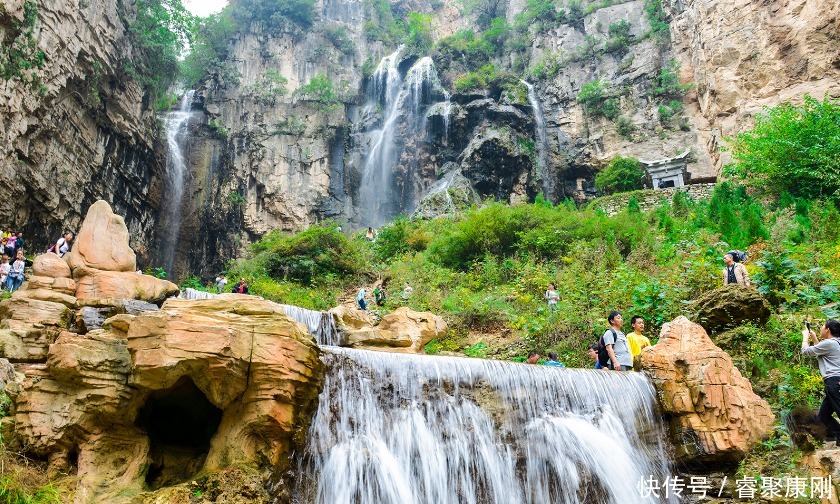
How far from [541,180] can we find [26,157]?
22.9m

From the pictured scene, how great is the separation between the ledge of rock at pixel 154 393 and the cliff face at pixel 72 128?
475 inches

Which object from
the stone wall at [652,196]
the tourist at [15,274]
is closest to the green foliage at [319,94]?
the stone wall at [652,196]

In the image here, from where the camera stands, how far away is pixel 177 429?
271 inches

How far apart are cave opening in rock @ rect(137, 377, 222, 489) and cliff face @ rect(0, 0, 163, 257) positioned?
1201 cm

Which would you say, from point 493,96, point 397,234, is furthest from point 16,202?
point 493,96

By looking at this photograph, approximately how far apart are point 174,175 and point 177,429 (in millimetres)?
22409

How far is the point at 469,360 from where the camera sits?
24.7 feet

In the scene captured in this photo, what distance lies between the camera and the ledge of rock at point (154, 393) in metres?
5.58

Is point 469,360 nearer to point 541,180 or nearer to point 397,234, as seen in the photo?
point 397,234

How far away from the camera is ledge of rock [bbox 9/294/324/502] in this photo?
5582mm

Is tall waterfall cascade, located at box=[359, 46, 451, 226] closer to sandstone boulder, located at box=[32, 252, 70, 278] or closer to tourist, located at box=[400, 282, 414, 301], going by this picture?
tourist, located at box=[400, 282, 414, 301]

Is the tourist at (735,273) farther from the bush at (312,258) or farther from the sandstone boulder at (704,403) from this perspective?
the bush at (312,258)

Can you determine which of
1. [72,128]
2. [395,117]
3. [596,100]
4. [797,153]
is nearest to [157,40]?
[72,128]

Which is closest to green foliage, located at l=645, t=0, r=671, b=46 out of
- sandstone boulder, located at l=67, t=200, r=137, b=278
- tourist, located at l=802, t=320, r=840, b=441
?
tourist, located at l=802, t=320, r=840, b=441
